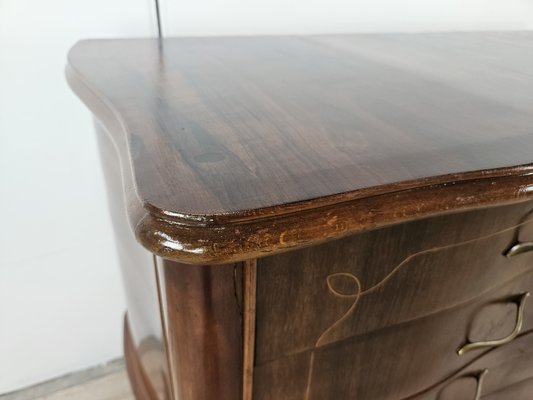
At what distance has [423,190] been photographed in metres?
0.34

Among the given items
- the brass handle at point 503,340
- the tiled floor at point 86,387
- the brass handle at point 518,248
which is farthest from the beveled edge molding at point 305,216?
the tiled floor at point 86,387

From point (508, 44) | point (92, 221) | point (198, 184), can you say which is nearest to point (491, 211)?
point (198, 184)

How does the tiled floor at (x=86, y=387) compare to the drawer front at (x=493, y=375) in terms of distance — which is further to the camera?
the tiled floor at (x=86, y=387)

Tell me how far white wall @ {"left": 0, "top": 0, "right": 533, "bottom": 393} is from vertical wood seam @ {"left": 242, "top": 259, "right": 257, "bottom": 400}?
555mm

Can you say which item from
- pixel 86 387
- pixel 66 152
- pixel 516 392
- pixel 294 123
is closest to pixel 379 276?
pixel 294 123

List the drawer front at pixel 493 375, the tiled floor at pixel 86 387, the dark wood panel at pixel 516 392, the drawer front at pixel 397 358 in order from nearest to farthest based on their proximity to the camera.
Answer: the drawer front at pixel 397 358 < the drawer front at pixel 493 375 < the dark wood panel at pixel 516 392 < the tiled floor at pixel 86 387

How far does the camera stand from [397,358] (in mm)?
488

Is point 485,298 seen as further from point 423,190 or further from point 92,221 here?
point 92,221

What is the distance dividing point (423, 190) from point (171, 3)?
0.59 m

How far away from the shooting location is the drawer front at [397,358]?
Answer: 43 cm

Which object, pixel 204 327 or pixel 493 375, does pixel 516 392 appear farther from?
pixel 204 327

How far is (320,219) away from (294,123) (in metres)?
0.14

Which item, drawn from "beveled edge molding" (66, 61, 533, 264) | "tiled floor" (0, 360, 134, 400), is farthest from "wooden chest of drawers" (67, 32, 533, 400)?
"tiled floor" (0, 360, 134, 400)

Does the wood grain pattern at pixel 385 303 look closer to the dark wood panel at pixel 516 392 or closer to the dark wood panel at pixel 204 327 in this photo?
the dark wood panel at pixel 204 327
